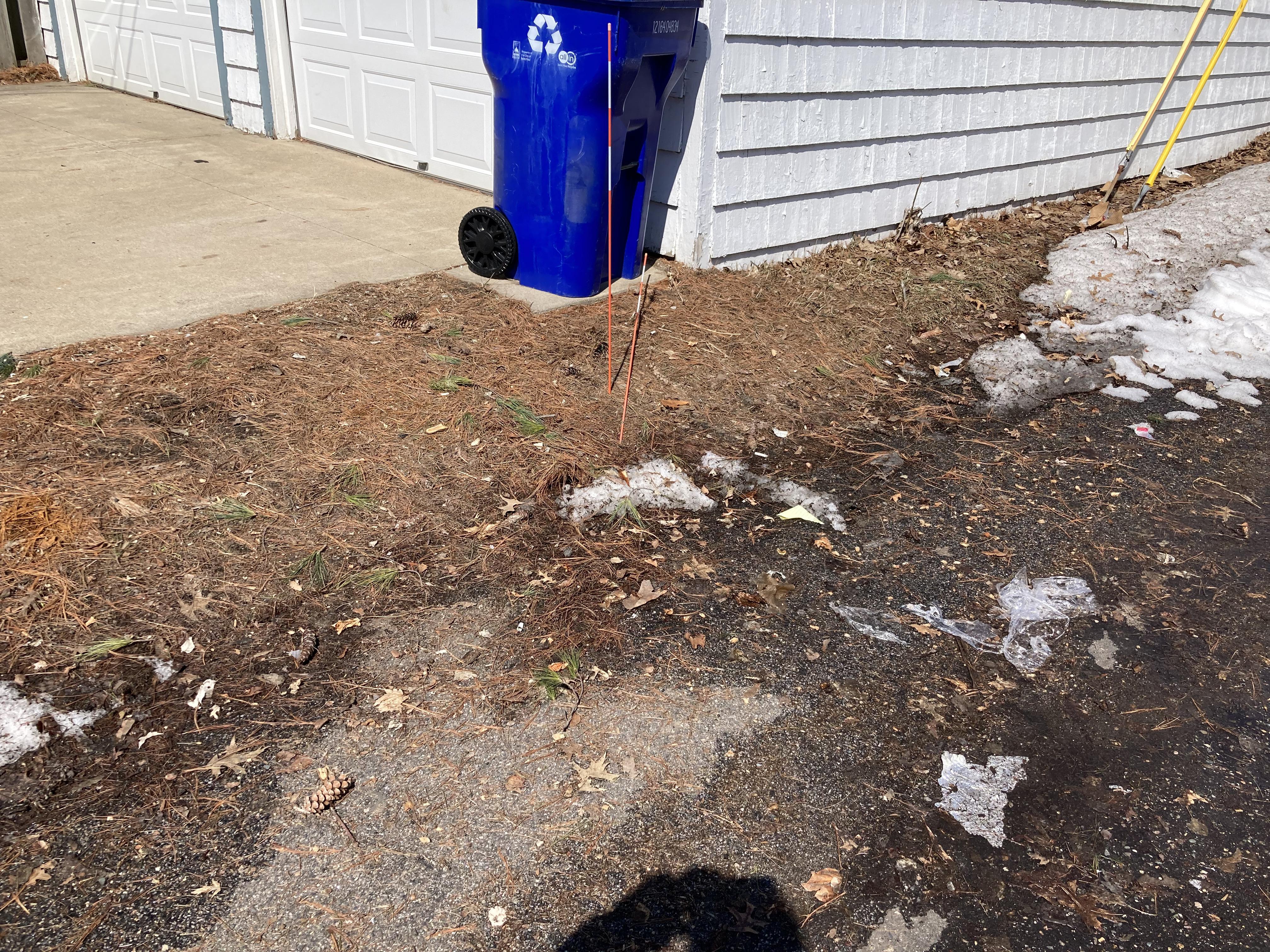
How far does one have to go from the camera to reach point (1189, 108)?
918 cm

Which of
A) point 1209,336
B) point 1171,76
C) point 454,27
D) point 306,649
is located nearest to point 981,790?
point 306,649

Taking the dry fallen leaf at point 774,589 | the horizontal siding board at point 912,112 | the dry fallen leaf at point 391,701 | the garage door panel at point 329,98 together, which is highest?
Result: the horizontal siding board at point 912,112

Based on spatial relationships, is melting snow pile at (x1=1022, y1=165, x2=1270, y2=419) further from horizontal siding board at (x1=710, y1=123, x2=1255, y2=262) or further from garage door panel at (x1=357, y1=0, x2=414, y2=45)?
garage door panel at (x1=357, y1=0, x2=414, y2=45)

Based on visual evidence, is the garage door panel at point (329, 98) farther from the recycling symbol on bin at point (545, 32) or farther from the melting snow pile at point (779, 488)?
the melting snow pile at point (779, 488)

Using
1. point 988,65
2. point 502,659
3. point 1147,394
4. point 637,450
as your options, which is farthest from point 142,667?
point 988,65

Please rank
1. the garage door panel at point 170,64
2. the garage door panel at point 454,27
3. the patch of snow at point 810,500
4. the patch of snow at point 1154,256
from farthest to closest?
the garage door panel at point 170,64 < the garage door panel at point 454,27 < the patch of snow at point 1154,256 < the patch of snow at point 810,500

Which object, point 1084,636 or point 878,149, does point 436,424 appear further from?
point 878,149

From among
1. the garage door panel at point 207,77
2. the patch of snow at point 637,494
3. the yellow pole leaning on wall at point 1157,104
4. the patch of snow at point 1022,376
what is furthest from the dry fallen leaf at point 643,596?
the garage door panel at point 207,77

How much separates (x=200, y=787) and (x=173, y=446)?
5.83ft

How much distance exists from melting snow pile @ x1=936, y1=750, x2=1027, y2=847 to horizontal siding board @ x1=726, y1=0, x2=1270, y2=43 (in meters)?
4.41

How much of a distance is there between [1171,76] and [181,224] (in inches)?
345

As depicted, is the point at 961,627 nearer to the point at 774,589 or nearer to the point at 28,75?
the point at 774,589

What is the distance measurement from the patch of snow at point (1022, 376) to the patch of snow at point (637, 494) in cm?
203

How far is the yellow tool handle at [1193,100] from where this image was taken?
9172mm
